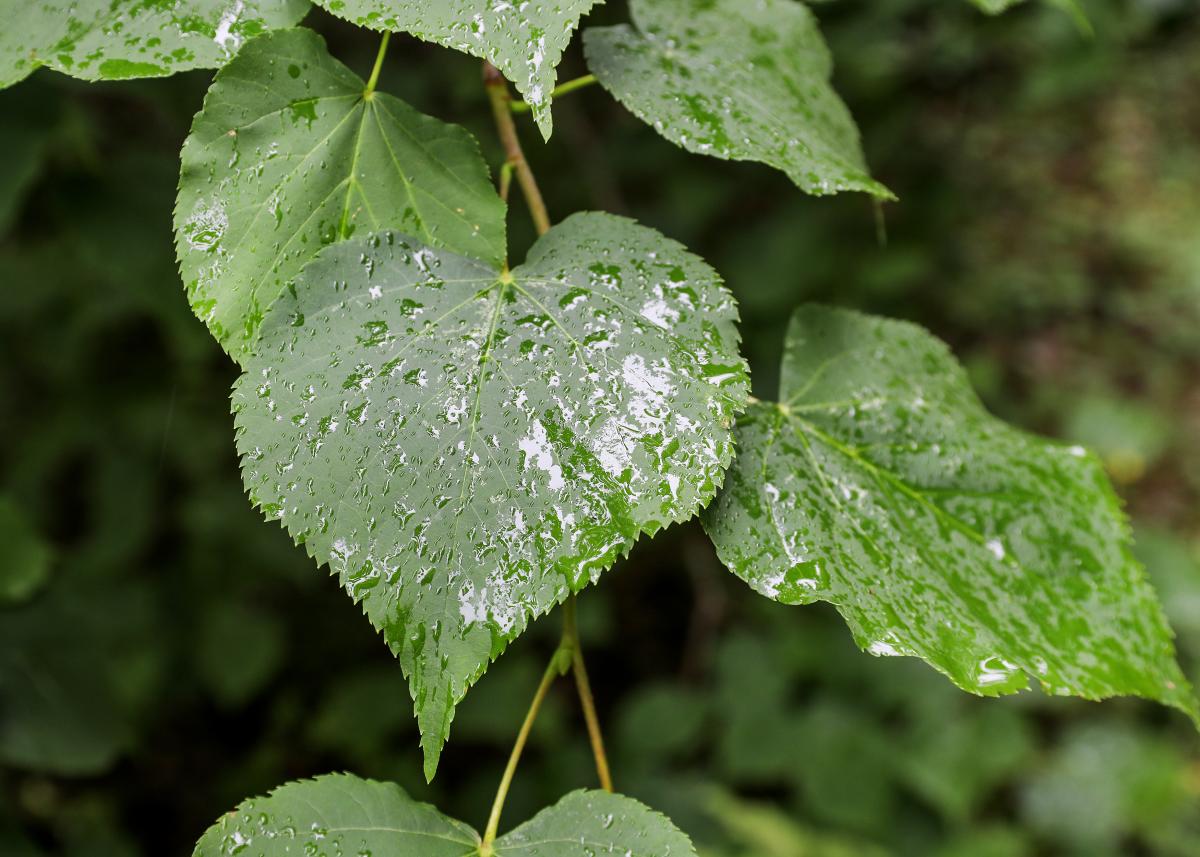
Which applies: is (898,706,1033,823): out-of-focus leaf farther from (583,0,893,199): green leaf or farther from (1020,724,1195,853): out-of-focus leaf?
(583,0,893,199): green leaf

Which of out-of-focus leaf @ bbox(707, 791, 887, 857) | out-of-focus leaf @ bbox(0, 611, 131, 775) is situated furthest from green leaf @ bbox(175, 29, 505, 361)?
out-of-focus leaf @ bbox(707, 791, 887, 857)

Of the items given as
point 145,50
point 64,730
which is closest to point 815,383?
point 145,50

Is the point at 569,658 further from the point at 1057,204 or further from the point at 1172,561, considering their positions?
the point at 1057,204

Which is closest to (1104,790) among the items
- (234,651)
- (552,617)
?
(552,617)

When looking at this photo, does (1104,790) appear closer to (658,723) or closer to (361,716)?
(658,723)

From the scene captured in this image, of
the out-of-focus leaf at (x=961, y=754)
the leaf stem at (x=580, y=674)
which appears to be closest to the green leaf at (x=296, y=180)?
the leaf stem at (x=580, y=674)

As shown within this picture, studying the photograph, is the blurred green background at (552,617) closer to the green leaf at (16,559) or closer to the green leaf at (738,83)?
the green leaf at (16,559)
